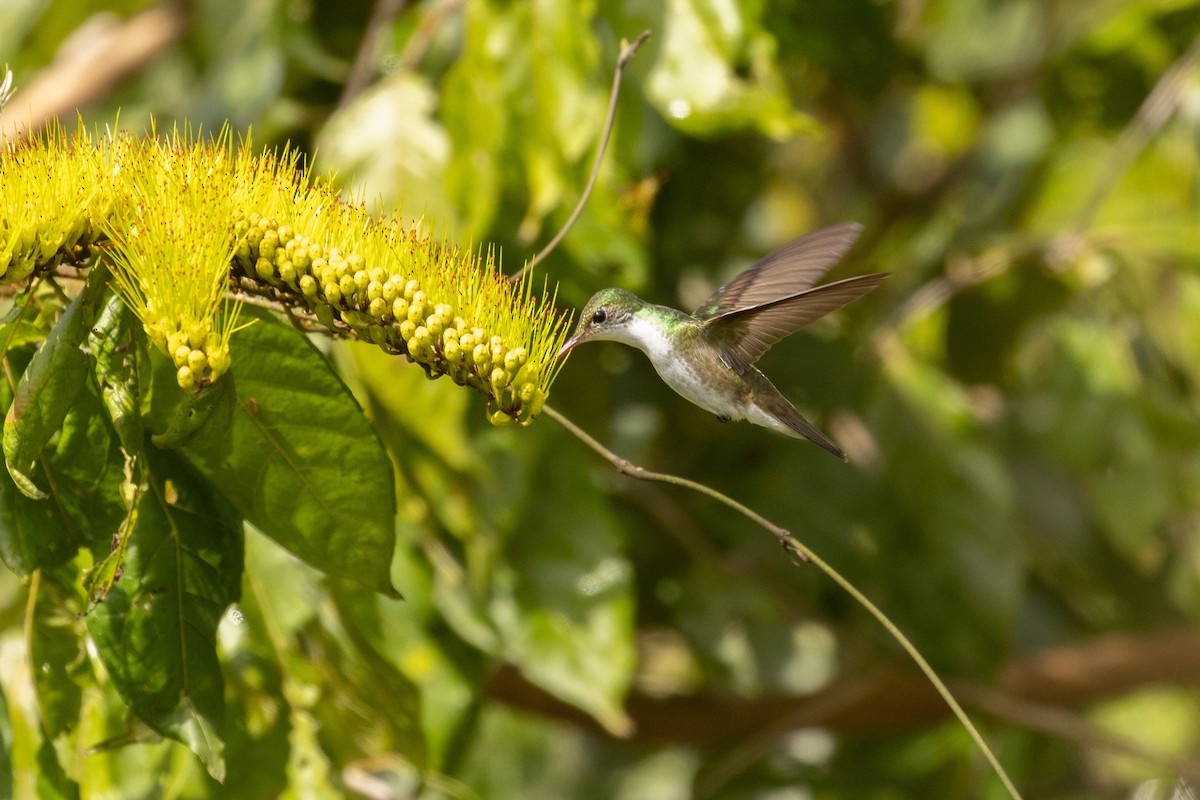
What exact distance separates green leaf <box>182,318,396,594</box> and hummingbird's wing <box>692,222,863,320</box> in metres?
0.35

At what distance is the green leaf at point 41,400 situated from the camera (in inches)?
34.9

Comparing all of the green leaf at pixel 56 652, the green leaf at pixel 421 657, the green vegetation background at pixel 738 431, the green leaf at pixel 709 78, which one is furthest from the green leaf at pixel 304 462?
the green leaf at pixel 709 78

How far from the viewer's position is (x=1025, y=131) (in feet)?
9.95

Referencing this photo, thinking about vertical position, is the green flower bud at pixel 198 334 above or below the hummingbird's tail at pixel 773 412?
below

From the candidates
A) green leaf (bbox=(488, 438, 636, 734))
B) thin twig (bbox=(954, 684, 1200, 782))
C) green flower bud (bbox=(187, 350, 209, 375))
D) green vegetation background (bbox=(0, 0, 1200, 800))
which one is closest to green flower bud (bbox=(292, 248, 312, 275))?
green flower bud (bbox=(187, 350, 209, 375))

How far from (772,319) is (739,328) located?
35 mm

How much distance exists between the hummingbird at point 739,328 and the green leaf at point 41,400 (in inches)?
14.2

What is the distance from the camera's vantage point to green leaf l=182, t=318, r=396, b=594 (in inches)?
39.9

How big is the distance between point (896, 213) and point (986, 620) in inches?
51.4

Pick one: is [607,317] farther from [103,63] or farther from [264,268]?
[103,63]

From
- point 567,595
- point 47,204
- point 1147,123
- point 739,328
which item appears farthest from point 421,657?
point 1147,123

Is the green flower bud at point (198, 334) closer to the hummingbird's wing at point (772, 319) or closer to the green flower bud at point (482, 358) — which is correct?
the green flower bud at point (482, 358)

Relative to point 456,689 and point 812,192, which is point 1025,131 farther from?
point 456,689

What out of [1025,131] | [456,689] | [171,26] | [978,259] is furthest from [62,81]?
[1025,131]
